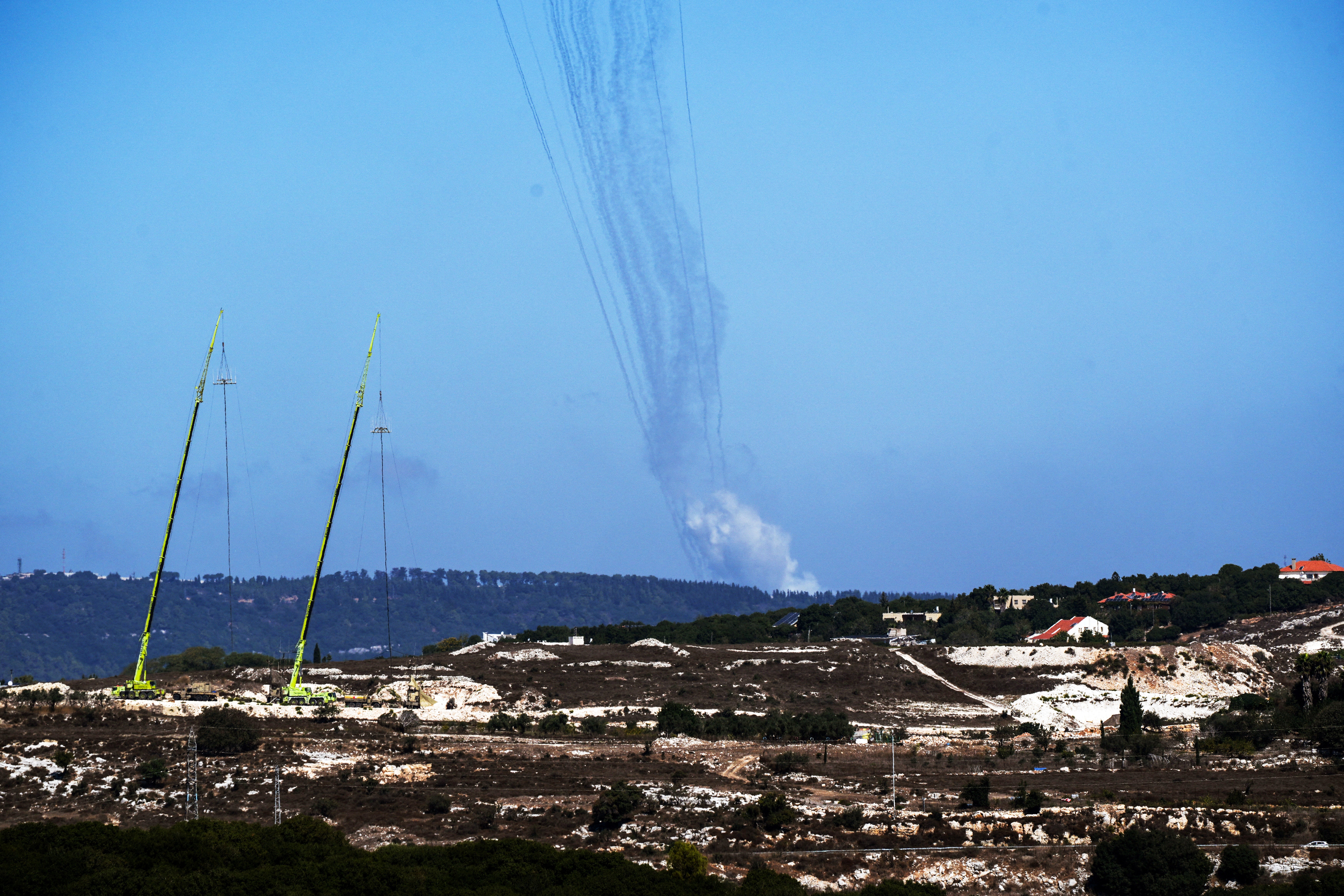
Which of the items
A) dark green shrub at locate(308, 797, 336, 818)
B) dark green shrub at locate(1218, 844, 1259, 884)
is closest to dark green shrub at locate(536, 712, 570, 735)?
dark green shrub at locate(308, 797, 336, 818)

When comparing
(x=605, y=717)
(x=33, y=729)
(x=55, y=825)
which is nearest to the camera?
(x=55, y=825)

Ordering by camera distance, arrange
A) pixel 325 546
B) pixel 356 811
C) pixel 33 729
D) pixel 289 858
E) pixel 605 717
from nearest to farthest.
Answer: pixel 289 858
pixel 356 811
pixel 33 729
pixel 605 717
pixel 325 546

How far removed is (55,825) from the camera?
47562 millimetres

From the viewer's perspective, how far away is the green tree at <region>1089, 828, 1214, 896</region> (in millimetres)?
47219

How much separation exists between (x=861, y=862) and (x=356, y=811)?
24.4m

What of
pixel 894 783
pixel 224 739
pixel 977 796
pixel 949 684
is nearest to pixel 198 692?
pixel 224 739

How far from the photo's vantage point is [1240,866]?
48.4 meters

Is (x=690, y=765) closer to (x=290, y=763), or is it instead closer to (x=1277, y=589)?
(x=290, y=763)

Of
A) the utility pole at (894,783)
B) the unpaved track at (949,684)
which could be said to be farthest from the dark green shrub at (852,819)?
the unpaved track at (949,684)

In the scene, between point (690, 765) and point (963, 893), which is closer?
point (963, 893)

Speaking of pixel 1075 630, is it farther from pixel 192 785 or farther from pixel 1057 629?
pixel 192 785

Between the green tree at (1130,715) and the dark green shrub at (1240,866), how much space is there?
98.2 feet

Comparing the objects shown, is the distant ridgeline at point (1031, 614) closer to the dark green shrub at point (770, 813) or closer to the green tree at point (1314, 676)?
the green tree at point (1314, 676)

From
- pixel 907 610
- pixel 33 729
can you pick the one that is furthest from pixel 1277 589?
pixel 33 729
